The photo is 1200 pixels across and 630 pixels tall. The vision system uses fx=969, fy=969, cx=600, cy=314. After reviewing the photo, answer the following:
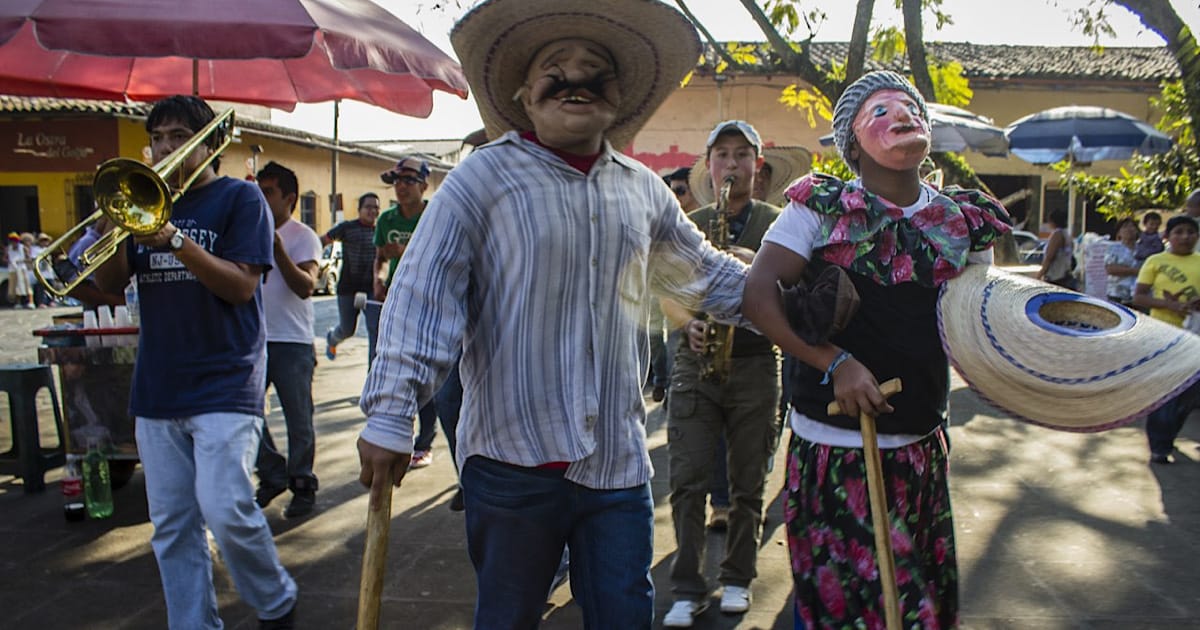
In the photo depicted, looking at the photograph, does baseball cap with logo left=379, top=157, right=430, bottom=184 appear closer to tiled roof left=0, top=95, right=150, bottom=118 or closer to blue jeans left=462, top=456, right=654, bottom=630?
blue jeans left=462, top=456, right=654, bottom=630

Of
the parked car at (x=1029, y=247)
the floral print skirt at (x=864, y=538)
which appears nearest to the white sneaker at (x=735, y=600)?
the floral print skirt at (x=864, y=538)

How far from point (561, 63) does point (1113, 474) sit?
213 inches

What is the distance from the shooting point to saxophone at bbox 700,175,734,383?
3.85m

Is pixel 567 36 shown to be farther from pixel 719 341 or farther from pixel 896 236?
pixel 719 341

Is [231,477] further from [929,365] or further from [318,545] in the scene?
[929,365]

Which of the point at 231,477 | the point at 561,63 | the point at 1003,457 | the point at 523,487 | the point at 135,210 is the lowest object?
the point at 1003,457

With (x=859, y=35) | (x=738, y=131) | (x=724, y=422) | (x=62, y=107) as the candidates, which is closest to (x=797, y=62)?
(x=859, y=35)

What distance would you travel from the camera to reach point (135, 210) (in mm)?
3117

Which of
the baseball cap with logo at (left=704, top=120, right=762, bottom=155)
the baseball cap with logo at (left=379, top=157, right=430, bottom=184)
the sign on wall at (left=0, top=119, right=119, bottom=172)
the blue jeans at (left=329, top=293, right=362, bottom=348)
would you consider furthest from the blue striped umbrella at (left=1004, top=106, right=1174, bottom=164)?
the sign on wall at (left=0, top=119, right=119, bottom=172)

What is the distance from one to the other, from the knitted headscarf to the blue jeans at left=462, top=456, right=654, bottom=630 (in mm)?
1147

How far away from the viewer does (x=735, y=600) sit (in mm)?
3926

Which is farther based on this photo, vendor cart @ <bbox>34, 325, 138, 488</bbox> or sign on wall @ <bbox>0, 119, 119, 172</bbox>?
sign on wall @ <bbox>0, 119, 119, 172</bbox>

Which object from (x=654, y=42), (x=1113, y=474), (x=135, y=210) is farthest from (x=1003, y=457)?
(x=135, y=210)

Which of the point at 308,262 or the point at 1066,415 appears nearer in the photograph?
the point at 1066,415
